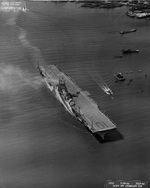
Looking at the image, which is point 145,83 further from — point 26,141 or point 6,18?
Result: point 6,18

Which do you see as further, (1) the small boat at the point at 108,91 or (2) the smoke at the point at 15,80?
(2) the smoke at the point at 15,80

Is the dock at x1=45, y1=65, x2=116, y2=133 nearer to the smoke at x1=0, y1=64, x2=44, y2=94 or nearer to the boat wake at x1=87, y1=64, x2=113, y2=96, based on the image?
the smoke at x1=0, y1=64, x2=44, y2=94

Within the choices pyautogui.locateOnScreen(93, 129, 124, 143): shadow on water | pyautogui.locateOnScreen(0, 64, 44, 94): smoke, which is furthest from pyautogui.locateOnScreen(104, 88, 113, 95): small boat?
pyautogui.locateOnScreen(0, 64, 44, 94): smoke

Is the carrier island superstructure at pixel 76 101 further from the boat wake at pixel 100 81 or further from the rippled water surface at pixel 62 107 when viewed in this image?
the boat wake at pixel 100 81

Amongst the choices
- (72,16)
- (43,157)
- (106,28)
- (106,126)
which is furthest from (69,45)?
Result: (43,157)

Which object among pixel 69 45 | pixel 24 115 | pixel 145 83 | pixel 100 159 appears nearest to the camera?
pixel 100 159

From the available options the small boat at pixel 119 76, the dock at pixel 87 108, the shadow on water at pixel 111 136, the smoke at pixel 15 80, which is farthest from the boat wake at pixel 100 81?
the shadow on water at pixel 111 136
